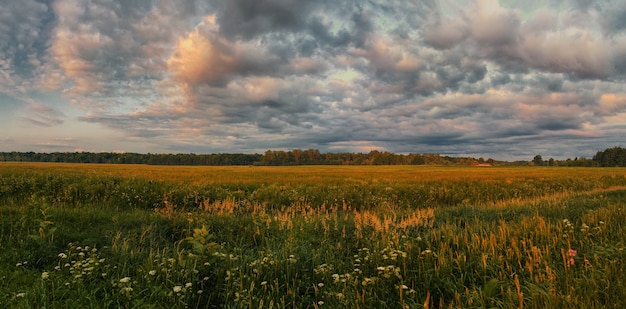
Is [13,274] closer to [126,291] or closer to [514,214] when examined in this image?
[126,291]

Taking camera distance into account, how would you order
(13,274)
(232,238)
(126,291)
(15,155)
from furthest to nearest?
1. (15,155)
2. (232,238)
3. (13,274)
4. (126,291)

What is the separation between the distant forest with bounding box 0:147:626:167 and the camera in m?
133

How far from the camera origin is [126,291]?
4930 millimetres

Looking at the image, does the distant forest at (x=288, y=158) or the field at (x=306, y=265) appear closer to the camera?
the field at (x=306, y=265)

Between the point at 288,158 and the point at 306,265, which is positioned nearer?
the point at 306,265

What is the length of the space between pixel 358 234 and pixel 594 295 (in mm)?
5177

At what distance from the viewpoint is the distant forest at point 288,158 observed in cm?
13275

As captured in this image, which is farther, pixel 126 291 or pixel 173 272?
pixel 173 272

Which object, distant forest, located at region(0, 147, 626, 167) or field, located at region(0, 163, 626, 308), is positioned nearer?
field, located at region(0, 163, 626, 308)

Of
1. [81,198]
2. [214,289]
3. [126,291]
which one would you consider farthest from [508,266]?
[81,198]

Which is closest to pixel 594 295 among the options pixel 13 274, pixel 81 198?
pixel 13 274

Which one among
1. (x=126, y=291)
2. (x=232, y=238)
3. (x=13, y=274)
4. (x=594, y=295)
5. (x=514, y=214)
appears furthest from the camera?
(x=514, y=214)

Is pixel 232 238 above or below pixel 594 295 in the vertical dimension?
below

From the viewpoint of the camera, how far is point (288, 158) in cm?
14738
